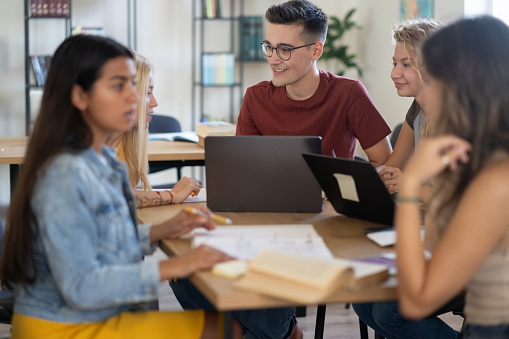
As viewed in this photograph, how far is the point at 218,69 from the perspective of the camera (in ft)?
18.3

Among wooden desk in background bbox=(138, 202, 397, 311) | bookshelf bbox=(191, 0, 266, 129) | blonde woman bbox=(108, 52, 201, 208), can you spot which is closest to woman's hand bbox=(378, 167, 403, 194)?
wooden desk in background bbox=(138, 202, 397, 311)

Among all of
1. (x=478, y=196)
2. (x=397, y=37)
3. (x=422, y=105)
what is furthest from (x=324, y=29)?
(x=478, y=196)

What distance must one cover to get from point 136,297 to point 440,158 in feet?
2.05

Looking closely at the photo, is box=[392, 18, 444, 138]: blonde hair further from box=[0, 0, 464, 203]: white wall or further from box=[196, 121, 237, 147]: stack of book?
box=[0, 0, 464, 203]: white wall

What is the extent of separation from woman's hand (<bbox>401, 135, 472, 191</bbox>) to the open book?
185 millimetres

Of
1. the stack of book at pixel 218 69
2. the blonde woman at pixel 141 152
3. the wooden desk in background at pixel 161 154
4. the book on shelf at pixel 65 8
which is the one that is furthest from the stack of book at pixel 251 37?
the blonde woman at pixel 141 152

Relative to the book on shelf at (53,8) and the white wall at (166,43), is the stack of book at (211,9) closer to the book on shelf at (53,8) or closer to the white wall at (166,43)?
the white wall at (166,43)

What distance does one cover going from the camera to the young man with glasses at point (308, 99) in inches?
95.7

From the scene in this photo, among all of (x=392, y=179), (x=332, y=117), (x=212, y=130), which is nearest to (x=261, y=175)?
(x=392, y=179)

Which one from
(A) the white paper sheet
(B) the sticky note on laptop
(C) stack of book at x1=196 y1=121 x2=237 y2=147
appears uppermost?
(C) stack of book at x1=196 y1=121 x2=237 y2=147

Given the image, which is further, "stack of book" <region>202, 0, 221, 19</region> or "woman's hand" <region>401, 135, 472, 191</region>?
"stack of book" <region>202, 0, 221, 19</region>

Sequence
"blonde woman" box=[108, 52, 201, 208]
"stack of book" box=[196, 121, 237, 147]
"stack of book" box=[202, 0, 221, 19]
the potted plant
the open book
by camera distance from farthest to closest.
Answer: "stack of book" box=[202, 0, 221, 19]
the potted plant
"stack of book" box=[196, 121, 237, 147]
"blonde woman" box=[108, 52, 201, 208]
the open book

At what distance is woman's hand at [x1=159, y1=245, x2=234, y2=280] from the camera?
1238mm

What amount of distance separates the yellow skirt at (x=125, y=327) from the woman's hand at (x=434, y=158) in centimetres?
54
